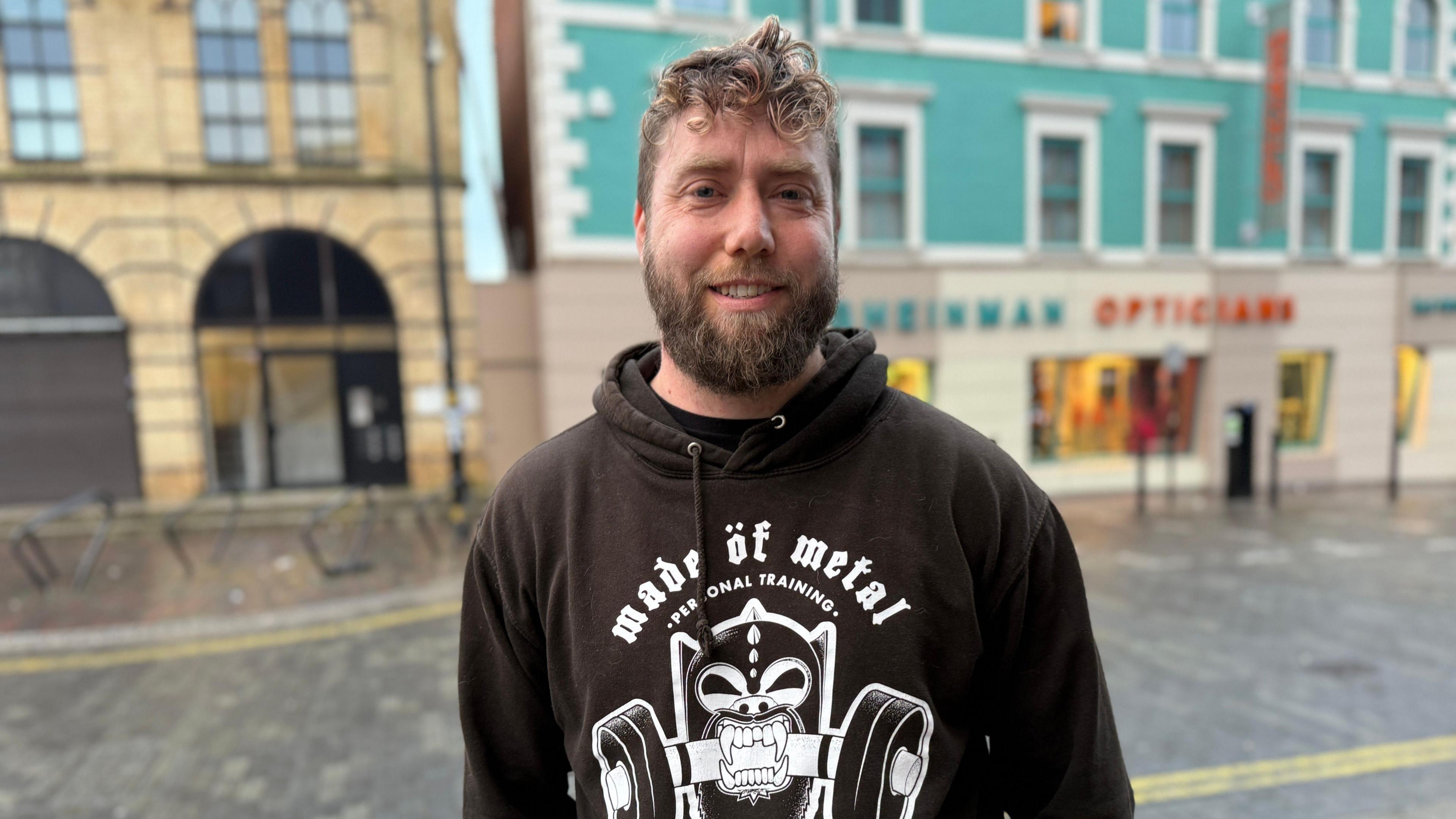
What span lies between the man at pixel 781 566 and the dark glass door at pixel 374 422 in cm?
1276

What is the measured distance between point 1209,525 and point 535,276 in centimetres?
1099

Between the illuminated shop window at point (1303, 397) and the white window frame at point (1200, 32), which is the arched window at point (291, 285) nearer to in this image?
the white window frame at point (1200, 32)

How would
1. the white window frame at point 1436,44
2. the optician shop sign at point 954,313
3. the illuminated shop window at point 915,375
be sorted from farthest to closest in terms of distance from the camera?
the white window frame at point 1436,44
the illuminated shop window at point 915,375
the optician shop sign at point 954,313

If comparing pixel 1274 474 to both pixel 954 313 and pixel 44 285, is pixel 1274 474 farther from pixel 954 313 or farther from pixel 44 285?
pixel 44 285

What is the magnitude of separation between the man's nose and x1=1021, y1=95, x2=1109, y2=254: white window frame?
43.5ft

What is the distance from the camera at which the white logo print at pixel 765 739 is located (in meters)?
1.51

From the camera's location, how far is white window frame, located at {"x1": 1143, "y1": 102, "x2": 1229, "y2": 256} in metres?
13.8

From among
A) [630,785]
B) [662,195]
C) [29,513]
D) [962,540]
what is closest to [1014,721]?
[962,540]

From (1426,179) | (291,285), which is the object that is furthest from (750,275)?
(1426,179)

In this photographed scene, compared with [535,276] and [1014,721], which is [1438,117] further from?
[1014,721]

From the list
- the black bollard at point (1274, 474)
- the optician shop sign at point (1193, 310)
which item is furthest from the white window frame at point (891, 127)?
the black bollard at point (1274, 474)

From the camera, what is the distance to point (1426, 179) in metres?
15.4

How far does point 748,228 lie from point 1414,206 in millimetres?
19510

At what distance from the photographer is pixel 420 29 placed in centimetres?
1291
